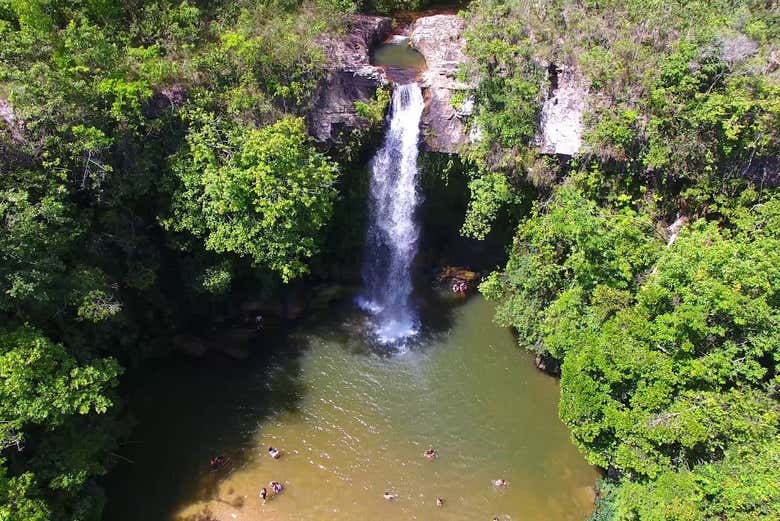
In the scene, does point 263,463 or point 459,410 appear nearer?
point 263,463

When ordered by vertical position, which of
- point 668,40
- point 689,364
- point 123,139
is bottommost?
point 689,364

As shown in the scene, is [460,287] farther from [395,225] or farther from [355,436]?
[355,436]

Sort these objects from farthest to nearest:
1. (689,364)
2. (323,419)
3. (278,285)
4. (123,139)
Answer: (278,285) → (323,419) → (123,139) → (689,364)

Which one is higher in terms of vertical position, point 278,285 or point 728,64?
point 728,64

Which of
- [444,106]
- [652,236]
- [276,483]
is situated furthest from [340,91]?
[276,483]

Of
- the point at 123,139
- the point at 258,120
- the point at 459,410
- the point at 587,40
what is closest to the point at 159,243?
the point at 123,139

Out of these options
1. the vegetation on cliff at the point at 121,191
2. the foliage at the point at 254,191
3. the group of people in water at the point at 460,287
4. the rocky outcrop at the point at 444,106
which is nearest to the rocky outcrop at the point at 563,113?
the rocky outcrop at the point at 444,106

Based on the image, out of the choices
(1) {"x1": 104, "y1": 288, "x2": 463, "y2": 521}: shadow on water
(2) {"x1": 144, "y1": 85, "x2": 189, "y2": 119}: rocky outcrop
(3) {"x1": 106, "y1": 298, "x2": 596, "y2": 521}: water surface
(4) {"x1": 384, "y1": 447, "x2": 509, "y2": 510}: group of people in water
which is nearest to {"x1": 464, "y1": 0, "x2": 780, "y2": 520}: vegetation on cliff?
(3) {"x1": 106, "y1": 298, "x2": 596, "y2": 521}: water surface

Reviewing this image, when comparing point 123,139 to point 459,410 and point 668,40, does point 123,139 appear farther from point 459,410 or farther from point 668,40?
point 668,40
